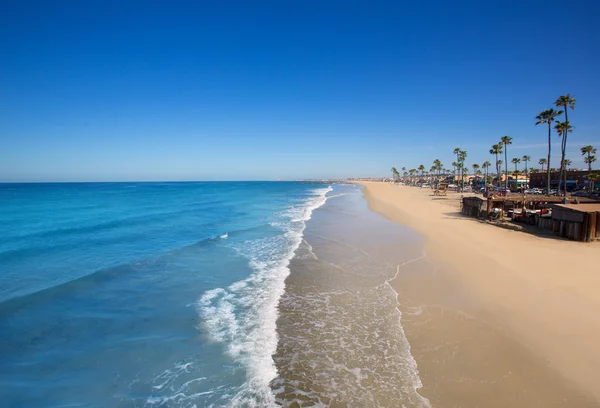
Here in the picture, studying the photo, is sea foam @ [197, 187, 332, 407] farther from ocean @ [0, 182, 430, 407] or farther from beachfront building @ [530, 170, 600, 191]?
beachfront building @ [530, 170, 600, 191]

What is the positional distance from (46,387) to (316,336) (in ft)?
18.1

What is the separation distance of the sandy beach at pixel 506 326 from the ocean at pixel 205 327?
0.63 metres

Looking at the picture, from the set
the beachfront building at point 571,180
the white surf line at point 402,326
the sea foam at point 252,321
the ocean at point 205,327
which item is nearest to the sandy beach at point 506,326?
the white surf line at point 402,326

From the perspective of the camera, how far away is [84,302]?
938 cm

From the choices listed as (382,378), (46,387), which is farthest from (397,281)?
(46,387)

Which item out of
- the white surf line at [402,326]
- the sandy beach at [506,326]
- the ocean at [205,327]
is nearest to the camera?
the white surf line at [402,326]

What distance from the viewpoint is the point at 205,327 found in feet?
25.1

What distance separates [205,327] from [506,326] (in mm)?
7664

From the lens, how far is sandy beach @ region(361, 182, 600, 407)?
5.16 meters

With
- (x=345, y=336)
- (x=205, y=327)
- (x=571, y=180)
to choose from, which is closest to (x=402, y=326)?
(x=345, y=336)

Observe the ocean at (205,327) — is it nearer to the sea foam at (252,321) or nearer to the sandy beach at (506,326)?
the sea foam at (252,321)

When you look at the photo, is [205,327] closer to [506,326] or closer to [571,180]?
[506,326]

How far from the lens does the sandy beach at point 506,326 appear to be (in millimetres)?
5164

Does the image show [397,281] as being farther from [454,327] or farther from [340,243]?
[340,243]
